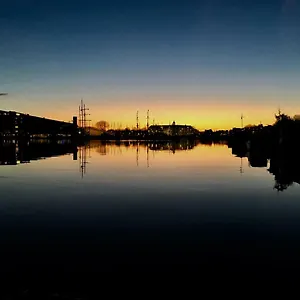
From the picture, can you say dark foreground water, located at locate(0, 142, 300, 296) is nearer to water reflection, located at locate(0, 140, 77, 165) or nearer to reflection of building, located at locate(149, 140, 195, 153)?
water reflection, located at locate(0, 140, 77, 165)

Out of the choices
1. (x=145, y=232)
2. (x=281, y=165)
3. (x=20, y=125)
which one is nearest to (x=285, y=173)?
(x=281, y=165)

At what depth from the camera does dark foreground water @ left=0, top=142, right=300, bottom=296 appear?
7.86 meters

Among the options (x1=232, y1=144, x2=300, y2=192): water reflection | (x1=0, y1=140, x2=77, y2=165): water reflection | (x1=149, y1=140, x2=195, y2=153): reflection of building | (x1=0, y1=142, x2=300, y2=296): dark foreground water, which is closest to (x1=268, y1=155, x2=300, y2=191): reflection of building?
(x1=232, y1=144, x2=300, y2=192): water reflection

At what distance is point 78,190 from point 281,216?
1000 cm

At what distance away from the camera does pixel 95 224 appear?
39.0 feet

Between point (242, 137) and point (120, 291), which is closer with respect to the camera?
point (120, 291)

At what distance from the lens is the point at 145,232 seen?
10.9 meters

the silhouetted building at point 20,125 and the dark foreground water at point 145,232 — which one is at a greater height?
the silhouetted building at point 20,125

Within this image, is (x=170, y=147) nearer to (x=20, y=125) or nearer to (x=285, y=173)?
(x=285, y=173)

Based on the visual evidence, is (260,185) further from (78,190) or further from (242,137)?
(242,137)

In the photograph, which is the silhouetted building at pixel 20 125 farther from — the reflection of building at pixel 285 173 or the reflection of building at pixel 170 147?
the reflection of building at pixel 285 173

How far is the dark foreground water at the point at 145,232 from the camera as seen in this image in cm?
786

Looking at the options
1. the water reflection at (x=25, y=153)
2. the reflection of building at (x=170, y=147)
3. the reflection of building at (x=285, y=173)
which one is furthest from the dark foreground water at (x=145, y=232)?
the reflection of building at (x=170, y=147)

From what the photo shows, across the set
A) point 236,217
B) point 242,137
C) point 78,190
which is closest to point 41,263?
point 236,217
